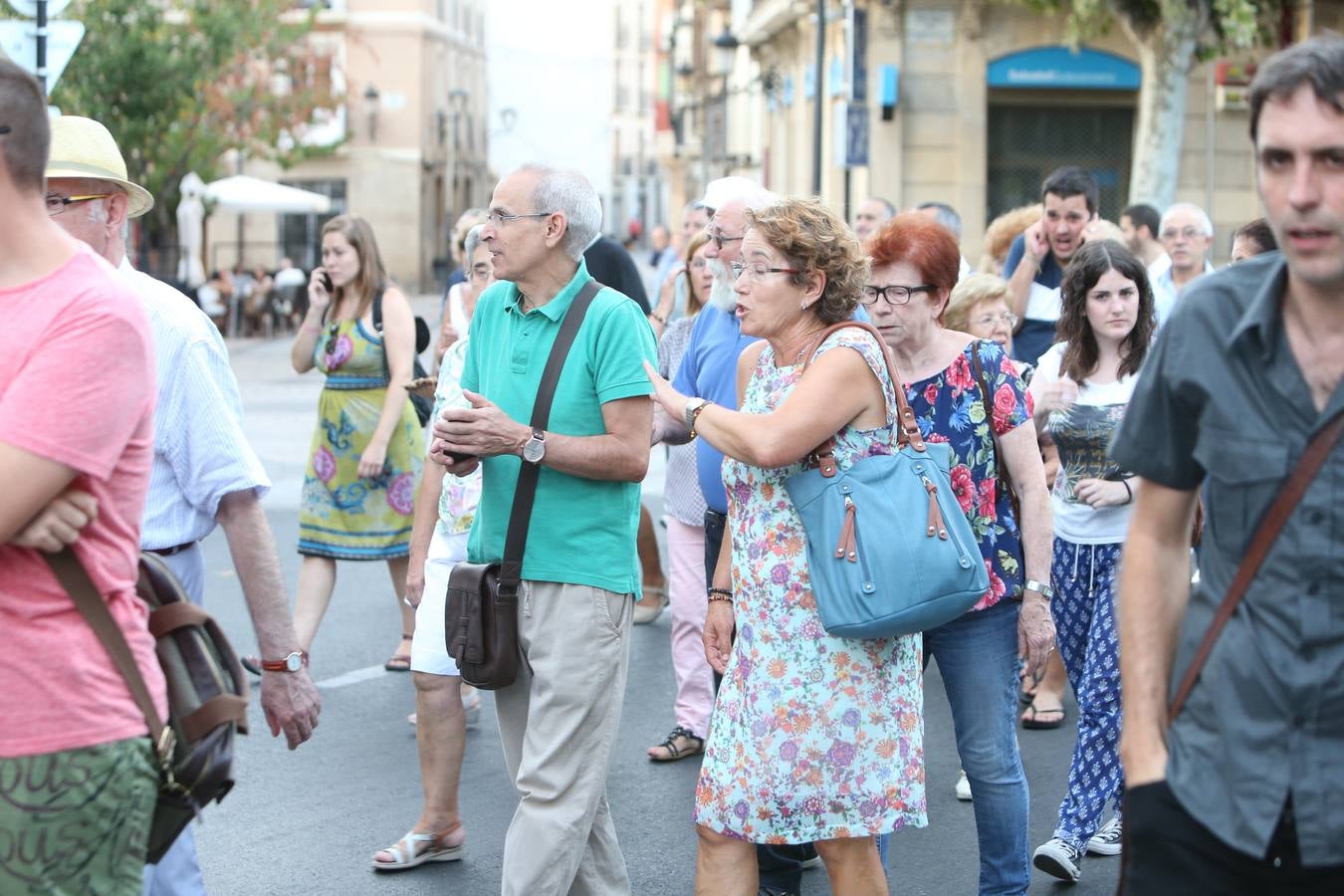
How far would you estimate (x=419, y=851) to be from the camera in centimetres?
554

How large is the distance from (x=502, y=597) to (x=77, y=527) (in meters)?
1.79

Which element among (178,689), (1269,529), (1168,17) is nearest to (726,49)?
(1168,17)

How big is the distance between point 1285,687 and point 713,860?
181 cm

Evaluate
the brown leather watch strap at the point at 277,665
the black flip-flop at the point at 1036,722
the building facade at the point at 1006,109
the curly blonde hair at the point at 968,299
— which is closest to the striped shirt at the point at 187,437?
the brown leather watch strap at the point at 277,665

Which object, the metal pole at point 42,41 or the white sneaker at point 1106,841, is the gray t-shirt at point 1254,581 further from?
the metal pole at point 42,41

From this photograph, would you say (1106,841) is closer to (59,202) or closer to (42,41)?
(59,202)

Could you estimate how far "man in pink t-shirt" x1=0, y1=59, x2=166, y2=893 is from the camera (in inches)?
106

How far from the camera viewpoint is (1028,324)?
28.7ft

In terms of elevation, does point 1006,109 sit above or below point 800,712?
above

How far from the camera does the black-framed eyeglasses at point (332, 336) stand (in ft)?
25.8

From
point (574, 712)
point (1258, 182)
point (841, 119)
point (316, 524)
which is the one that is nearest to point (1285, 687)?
point (1258, 182)

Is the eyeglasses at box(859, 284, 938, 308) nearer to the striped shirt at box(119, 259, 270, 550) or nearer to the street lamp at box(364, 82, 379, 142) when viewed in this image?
the striped shirt at box(119, 259, 270, 550)

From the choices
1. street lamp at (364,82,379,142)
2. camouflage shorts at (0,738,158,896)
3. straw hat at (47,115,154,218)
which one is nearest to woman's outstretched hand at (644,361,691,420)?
straw hat at (47,115,154,218)

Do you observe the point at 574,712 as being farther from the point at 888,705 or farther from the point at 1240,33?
the point at 1240,33
